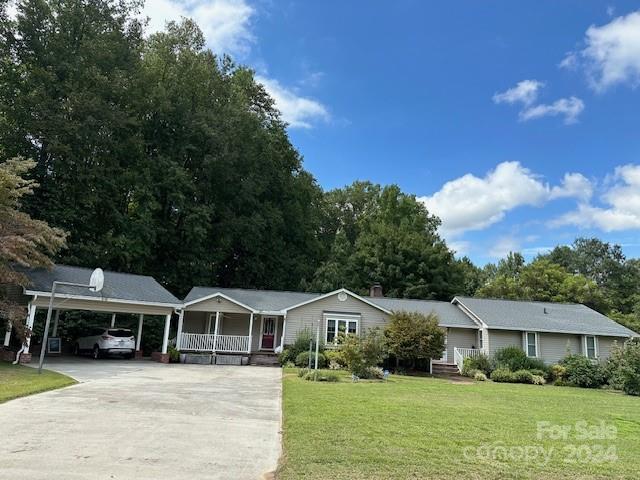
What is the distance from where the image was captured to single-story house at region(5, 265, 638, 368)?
23797mm

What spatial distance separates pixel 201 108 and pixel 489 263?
5022 cm

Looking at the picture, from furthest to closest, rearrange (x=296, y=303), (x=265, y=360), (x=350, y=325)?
(x=296, y=303)
(x=350, y=325)
(x=265, y=360)

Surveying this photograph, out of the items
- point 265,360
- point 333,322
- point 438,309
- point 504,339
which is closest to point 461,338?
point 438,309

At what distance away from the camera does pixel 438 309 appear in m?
27.7

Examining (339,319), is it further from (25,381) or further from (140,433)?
(140,433)

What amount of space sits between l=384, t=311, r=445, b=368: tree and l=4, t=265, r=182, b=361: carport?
10836mm

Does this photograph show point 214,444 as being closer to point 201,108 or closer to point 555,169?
point 555,169

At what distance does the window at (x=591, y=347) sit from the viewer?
82.2 ft

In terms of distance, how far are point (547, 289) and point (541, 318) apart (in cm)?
2026

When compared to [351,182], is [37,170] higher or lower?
lower

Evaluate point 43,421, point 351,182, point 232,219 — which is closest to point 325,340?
point 232,219

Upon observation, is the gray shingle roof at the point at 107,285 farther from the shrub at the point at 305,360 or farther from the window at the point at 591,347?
the window at the point at 591,347

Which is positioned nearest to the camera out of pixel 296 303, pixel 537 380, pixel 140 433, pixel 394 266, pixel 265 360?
pixel 140 433

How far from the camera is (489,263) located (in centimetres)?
6831
